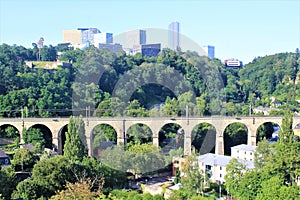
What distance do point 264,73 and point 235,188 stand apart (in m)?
43.9

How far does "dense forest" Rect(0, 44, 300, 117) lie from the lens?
33.1m

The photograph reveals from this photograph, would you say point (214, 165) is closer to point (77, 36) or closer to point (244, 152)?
point (244, 152)

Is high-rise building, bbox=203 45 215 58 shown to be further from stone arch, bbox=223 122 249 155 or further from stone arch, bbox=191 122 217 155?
stone arch, bbox=191 122 217 155

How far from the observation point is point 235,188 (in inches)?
640

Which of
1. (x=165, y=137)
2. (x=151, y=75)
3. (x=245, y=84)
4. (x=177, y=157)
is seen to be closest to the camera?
(x=177, y=157)

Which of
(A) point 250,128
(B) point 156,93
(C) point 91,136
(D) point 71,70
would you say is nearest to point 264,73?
(B) point 156,93

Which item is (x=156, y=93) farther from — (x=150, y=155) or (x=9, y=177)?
(x=9, y=177)

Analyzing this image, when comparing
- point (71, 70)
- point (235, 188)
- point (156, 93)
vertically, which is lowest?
point (235, 188)

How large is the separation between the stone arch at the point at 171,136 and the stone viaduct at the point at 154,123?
46.1 inches

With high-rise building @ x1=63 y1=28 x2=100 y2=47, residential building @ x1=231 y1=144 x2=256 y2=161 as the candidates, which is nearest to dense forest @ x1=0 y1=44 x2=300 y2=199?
residential building @ x1=231 y1=144 x2=256 y2=161

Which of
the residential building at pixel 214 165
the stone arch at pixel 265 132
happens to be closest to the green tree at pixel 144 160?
the residential building at pixel 214 165

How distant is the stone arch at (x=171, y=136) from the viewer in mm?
27812

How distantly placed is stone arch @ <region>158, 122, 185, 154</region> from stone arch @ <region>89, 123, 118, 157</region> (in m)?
3.43

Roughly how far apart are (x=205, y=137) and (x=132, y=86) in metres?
11.7
